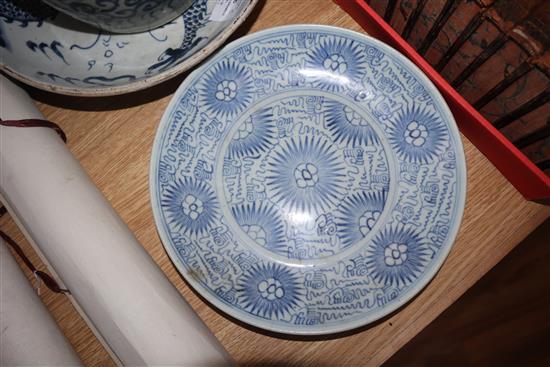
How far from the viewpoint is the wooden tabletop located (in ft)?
1.58

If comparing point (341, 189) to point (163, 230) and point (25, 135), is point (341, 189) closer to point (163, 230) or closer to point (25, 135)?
point (163, 230)

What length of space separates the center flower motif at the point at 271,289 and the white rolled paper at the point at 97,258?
7 centimetres

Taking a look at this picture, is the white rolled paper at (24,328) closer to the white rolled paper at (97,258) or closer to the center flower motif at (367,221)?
the white rolled paper at (97,258)

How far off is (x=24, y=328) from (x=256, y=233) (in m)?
0.22

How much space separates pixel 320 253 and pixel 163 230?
16 centimetres

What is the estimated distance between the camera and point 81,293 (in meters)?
0.41

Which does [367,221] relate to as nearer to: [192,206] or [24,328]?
[192,206]

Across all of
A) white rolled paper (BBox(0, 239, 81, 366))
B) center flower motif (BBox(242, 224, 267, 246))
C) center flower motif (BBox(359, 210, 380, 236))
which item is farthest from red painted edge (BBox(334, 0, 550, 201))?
white rolled paper (BBox(0, 239, 81, 366))

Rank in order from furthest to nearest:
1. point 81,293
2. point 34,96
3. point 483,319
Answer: point 483,319 → point 34,96 → point 81,293

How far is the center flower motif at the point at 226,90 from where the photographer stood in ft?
1.66

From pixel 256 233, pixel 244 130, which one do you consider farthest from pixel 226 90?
pixel 256 233

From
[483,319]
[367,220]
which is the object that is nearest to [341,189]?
[367,220]

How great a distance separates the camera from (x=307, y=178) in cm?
50

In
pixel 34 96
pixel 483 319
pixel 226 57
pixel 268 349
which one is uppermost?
pixel 34 96
